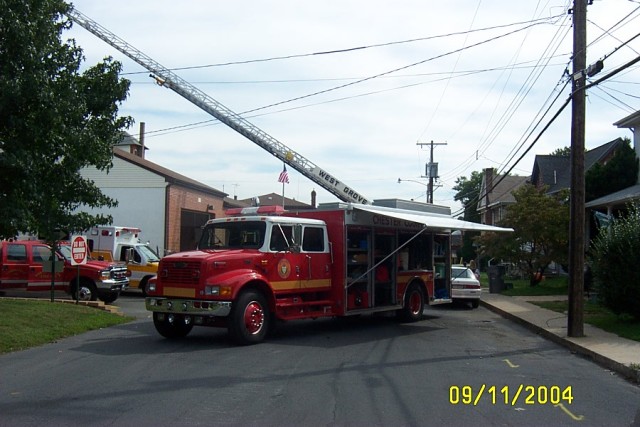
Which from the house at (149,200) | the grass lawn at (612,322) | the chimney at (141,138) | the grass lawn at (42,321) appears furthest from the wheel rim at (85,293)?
the chimney at (141,138)

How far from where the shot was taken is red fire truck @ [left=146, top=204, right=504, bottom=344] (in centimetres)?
1159

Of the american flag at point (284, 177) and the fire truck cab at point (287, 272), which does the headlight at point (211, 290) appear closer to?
the fire truck cab at point (287, 272)

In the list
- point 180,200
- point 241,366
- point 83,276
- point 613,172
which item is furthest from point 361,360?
point 180,200

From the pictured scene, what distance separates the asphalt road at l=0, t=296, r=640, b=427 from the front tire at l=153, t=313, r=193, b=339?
23 centimetres

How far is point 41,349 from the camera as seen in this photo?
11.3m

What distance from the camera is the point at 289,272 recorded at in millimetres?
12883

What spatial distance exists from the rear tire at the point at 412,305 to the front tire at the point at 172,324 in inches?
230

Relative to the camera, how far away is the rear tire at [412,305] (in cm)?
1616

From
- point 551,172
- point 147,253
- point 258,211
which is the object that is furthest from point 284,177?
point 551,172

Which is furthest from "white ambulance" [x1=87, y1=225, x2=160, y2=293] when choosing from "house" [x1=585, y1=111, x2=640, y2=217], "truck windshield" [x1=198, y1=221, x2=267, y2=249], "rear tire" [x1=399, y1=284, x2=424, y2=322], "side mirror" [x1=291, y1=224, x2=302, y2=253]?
"house" [x1=585, y1=111, x2=640, y2=217]

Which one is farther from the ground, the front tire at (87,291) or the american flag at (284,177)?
the american flag at (284,177)

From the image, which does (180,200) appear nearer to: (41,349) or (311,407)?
(41,349)

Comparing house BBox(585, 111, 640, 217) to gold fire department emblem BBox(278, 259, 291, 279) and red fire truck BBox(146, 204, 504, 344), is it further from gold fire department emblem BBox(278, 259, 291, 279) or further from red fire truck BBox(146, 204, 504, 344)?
gold fire department emblem BBox(278, 259, 291, 279)

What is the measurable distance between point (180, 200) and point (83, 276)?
18848 mm
